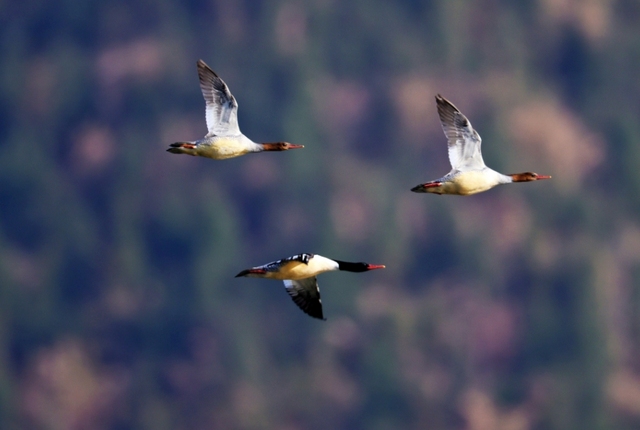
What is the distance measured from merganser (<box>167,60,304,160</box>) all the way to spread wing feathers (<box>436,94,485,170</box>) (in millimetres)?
3100

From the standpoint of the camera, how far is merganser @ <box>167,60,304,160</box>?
52.2ft

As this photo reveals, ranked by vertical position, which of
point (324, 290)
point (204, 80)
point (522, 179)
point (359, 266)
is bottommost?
point (324, 290)

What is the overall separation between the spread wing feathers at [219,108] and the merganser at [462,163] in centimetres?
345

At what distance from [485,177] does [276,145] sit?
12.8 ft

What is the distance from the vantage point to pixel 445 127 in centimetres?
1598

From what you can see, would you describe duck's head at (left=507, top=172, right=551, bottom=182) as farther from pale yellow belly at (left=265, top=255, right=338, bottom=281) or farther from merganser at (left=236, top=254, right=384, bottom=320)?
pale yellow belly at (left=265, top=255, right=338, bottom=281)

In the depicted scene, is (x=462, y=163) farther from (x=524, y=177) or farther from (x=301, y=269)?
(x=301, y=269)

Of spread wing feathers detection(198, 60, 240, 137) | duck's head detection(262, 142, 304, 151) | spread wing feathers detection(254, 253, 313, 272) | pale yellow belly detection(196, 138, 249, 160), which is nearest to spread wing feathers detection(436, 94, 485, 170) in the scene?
duck's head detection(262, 142, 304, 151)

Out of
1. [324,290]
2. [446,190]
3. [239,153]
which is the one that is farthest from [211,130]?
[324,290]

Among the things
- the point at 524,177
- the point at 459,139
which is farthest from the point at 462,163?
the point at 524,177

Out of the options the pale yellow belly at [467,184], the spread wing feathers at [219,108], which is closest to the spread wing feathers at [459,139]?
the pale yellow belly at [467,184]

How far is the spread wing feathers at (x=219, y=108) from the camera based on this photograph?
1645 cm

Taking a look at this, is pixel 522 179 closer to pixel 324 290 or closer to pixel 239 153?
pixel 239 153

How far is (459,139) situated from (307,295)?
358 cm
